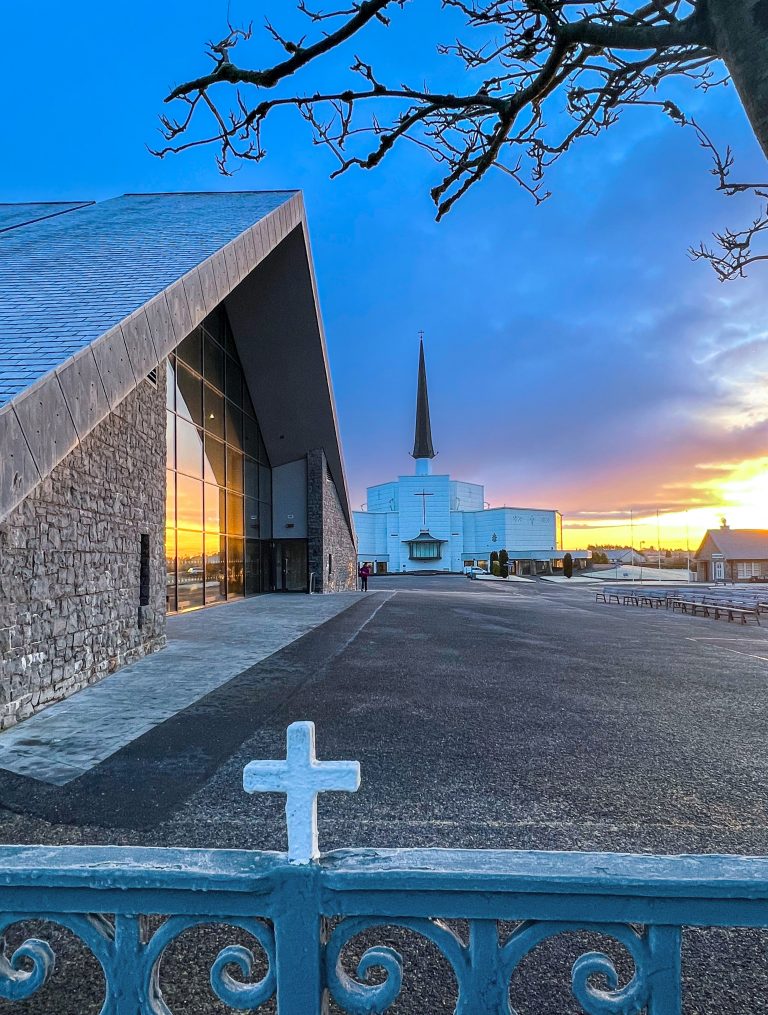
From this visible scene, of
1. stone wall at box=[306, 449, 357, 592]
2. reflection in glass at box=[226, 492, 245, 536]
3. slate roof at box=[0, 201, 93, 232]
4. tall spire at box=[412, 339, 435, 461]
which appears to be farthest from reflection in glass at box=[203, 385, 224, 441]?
tall spire at box=[412, 339, 435, 461]

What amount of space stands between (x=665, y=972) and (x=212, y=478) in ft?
62.8

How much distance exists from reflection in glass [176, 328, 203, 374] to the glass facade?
0.03m

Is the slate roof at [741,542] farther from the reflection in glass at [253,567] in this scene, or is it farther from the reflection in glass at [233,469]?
the reflection in glass at [233,469]

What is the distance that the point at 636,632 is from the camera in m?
15.0

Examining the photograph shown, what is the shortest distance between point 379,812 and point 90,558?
223 inches

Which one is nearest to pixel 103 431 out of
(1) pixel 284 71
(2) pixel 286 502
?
(1) pixel 284 71

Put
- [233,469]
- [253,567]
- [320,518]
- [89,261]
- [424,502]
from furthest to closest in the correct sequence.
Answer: [424,502]
[320,518]
[253,567]
[233,469]
[89,261]

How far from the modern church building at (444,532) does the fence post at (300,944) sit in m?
67.4

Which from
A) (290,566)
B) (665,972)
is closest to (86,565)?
(665,972)

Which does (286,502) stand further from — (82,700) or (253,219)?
(82,700)

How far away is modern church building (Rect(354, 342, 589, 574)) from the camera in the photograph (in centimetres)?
6875

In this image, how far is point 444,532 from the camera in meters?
69.7

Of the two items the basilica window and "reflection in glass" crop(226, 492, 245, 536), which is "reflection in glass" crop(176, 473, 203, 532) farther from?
the basilica window

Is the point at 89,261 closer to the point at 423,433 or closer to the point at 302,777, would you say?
the point at 302,777
